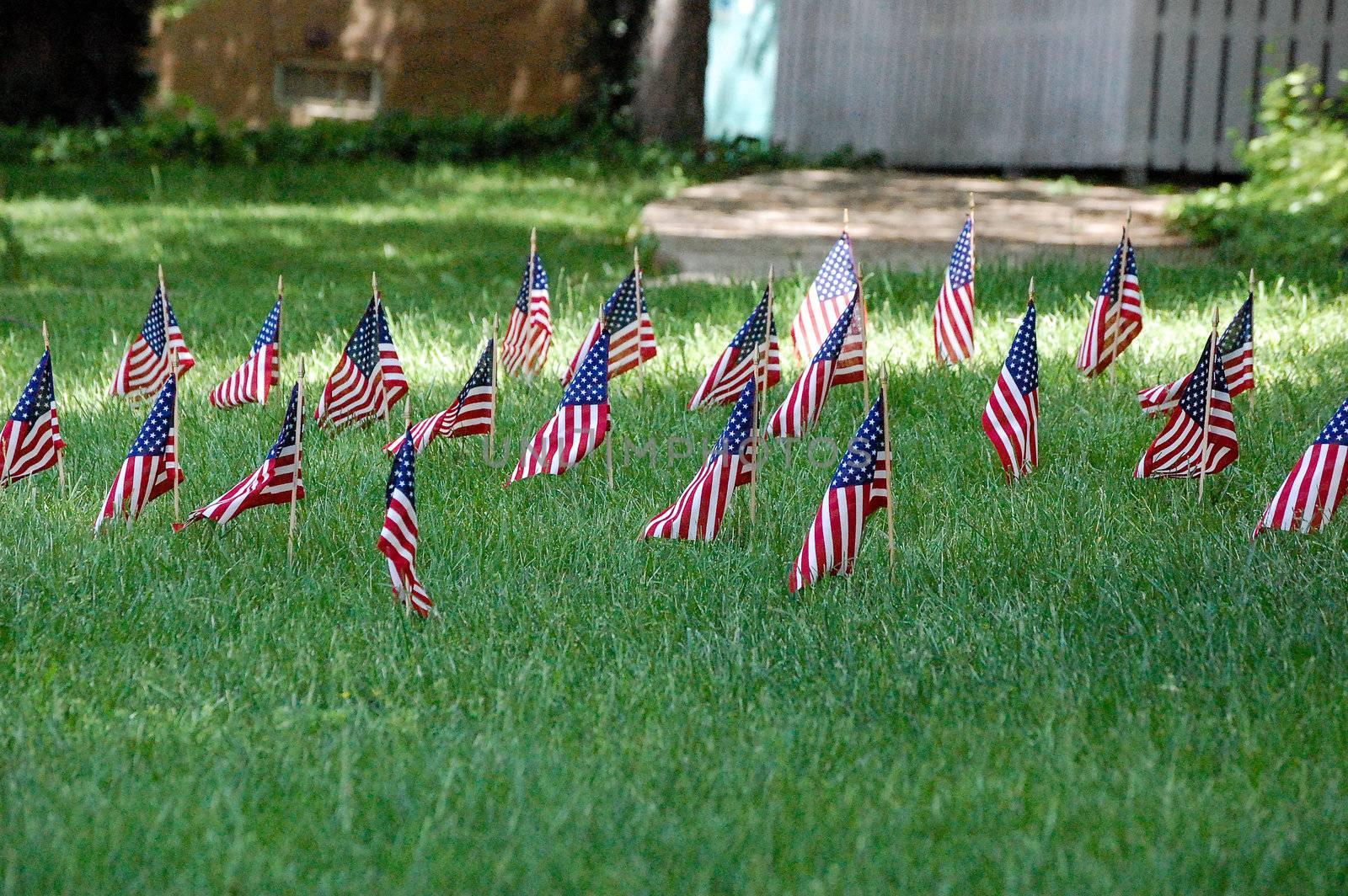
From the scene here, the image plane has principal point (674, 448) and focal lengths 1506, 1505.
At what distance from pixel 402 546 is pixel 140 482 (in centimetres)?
107

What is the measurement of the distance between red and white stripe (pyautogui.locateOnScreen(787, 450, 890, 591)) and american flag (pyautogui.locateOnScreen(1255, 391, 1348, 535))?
1.23 meters

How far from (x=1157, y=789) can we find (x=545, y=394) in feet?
12.9

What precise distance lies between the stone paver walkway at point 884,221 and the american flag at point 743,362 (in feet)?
11.0

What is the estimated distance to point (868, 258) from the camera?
955 cm

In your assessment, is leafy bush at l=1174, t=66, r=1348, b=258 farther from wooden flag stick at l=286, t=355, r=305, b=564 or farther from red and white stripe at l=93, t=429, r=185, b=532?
red and white stripe at l=93, t=429, r=185, b=532

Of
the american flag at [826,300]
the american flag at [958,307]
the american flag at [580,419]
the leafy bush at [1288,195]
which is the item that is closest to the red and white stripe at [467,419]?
the american flag at [580,419]

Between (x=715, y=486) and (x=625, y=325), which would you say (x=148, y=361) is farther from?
(x=715, y=486)

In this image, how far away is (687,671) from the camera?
3754 millimetres

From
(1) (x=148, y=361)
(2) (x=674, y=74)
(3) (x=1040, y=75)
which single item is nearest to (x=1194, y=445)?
(1) (x=148, y=361)

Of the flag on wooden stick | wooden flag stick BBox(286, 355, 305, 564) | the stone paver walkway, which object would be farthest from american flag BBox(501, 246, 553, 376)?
the stone paver walkway

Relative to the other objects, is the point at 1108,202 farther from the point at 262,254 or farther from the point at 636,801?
the point at 636,801

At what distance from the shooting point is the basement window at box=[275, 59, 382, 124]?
2247 cm

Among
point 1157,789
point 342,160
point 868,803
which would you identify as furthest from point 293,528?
point 342,160

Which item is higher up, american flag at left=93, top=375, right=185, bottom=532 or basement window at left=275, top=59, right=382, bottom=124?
basement window at left=275, top=59, right=382, bottom=124
